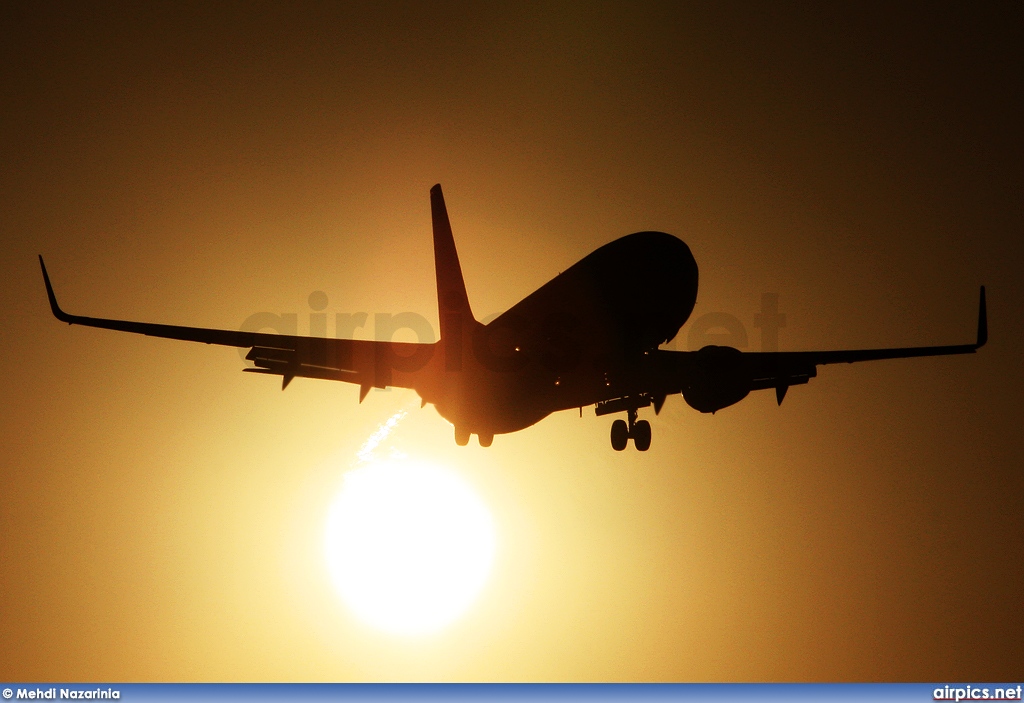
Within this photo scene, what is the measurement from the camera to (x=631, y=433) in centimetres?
4672

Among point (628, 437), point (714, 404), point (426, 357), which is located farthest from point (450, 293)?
point (714, 404)

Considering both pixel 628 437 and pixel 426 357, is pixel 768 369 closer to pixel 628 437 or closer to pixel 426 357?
pixel 628 437

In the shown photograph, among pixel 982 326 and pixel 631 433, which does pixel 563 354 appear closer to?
pixel 631 433

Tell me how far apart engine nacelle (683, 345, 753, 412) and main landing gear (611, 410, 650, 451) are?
141 inches

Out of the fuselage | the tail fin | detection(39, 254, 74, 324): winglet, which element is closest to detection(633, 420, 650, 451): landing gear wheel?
the fuselage

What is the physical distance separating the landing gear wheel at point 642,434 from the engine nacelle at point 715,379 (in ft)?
12.5

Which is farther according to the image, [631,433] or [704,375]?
[631,433]

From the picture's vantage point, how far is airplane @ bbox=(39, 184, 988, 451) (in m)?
39.8

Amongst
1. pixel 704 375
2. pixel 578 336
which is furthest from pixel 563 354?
pixel 704 375

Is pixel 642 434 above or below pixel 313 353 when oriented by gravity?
below

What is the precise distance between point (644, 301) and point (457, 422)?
9227mm

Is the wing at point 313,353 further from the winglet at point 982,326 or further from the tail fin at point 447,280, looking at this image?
the winglet at point 982,326

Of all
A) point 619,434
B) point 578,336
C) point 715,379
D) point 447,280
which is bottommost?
point 619,434

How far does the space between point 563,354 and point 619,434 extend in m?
8.80
